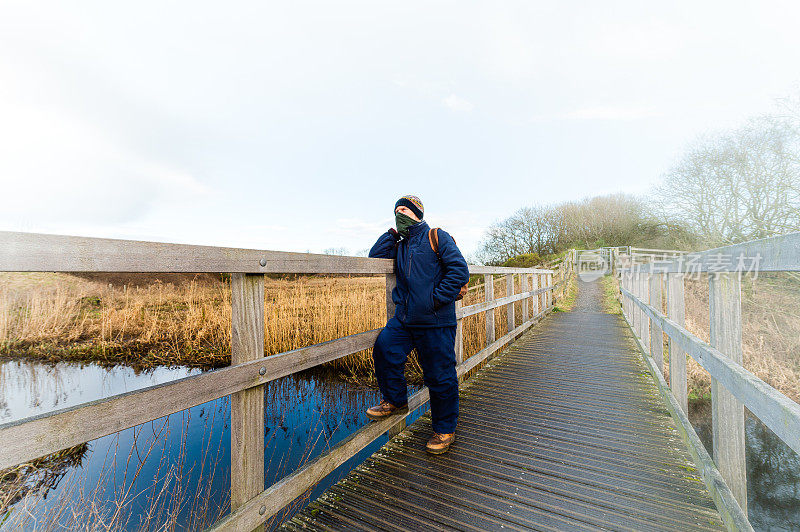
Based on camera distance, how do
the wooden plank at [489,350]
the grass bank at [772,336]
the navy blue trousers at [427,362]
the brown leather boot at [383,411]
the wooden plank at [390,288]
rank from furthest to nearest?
the grass bank at [772,336]
the wooden plank at [489,350]
the wooden plank at [390,288]
the brown leather boot at [383,411]
the navy blue trousers at [427,362]

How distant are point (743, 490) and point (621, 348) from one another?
4639 millimetres

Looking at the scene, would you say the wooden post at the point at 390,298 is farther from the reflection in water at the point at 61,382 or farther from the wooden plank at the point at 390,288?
the reflection in water at the point at 61,382

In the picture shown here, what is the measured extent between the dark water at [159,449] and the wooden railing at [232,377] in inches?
63.6

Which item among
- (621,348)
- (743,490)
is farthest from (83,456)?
(621,348)

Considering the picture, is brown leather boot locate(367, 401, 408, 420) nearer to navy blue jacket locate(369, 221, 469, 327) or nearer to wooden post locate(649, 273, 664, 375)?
navy blue jacket locate(369, 221, 469, 327)

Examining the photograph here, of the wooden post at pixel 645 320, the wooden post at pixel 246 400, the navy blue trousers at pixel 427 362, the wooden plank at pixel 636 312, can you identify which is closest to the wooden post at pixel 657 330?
the wooden post at pixel 645 320

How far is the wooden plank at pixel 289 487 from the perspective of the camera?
1.53m

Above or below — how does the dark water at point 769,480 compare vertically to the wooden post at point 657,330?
below

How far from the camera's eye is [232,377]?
150cm

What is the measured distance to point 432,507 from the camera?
1.96 metres

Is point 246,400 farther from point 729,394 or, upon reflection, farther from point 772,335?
point 772,335

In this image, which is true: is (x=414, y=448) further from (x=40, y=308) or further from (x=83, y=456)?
(x=40, y=308)

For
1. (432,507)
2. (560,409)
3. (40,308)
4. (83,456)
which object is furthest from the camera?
(40,308)

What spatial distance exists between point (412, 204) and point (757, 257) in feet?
5.72
